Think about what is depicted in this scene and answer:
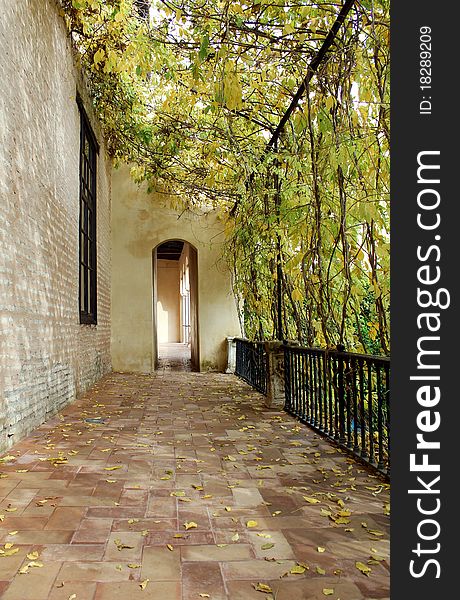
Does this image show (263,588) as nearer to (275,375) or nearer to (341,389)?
(341,389)

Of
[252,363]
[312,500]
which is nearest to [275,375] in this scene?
[252,363]

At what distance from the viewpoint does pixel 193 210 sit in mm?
9953

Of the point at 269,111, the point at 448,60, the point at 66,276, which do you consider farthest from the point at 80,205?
the point at 448,60

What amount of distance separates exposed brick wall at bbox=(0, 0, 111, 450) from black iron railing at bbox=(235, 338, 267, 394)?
2253 millimetres

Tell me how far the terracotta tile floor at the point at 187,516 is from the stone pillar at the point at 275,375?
1.06 m

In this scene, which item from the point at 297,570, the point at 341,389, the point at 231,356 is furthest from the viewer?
the point at 231,356

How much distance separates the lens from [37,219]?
4.43m

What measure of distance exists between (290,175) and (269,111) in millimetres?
913

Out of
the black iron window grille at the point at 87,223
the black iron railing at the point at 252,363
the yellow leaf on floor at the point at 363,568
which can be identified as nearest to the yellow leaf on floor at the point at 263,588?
the yellow leaf on floor at the point at 363,568

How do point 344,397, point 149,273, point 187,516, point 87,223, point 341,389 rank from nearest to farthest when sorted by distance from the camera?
point 187,516, point 341,389, point 344,397, point 87,223, point 149,273

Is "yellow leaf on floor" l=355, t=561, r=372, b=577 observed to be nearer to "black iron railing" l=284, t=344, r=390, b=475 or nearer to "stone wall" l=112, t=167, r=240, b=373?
"black iron railing" l=284, t=344, r=390, b=475

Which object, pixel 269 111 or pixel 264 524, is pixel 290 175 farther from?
pixel 264 524

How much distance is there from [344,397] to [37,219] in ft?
9.31

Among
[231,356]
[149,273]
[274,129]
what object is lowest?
[231,356]
